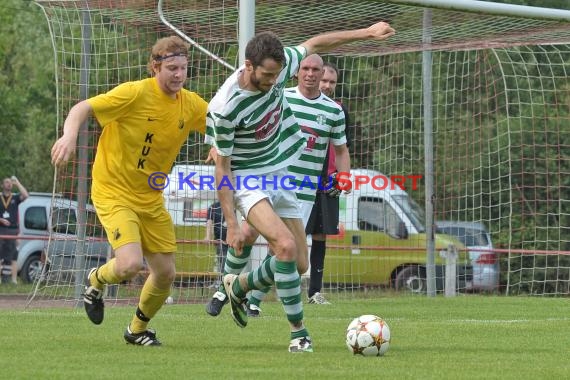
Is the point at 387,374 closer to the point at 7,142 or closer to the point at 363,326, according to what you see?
the point at 363,326

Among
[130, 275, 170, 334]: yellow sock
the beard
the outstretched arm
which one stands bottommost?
[130, 275, 170, 334]: yellow sock

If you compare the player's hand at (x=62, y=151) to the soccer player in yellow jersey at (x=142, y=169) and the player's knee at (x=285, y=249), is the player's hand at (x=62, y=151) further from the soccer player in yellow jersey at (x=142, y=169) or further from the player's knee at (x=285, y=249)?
the player's knee at (x=285, y=249)

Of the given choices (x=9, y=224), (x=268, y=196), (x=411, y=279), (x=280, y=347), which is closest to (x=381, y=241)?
(x=411, y=279)

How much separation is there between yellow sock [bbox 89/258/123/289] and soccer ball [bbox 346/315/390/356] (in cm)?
157

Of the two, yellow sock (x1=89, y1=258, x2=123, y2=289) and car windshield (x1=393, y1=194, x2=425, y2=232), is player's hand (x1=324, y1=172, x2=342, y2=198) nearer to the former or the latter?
yellow sock (x1=89, y1=258, x2=123, y2=289)

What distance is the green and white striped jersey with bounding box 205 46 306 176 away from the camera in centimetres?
749

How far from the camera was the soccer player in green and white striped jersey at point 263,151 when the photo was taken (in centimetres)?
Answer: 734

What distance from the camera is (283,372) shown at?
6.31 metres

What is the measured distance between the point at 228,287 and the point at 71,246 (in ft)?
15.8

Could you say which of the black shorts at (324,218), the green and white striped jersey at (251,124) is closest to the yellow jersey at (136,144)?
the green and white striped jersey at (251,124)

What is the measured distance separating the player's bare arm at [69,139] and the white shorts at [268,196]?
1074 millimetres

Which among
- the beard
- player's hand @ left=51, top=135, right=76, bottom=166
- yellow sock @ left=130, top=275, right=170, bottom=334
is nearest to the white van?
yellow sock @ left=130, top=275, right=170, bottom=334

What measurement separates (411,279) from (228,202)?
435 inches

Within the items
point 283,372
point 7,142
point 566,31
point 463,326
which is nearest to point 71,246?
point 463,326
